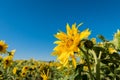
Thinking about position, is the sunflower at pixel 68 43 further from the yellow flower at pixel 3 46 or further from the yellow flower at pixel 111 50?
the yellow flower at pixel 3 46

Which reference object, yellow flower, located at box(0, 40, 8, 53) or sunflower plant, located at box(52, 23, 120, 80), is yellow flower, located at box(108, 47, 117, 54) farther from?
yellow flower, located at box(0, 40, 8, 53)

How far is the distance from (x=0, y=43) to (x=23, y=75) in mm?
2061

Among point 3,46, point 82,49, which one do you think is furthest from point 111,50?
point 3,46

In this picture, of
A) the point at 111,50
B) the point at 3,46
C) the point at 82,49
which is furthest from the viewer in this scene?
the point at 3,46

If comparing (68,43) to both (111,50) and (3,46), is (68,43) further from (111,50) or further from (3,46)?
(3,46)

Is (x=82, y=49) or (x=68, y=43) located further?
(x=68, y=43)

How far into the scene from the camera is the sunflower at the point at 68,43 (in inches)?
118

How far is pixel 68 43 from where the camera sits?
3.21 meters

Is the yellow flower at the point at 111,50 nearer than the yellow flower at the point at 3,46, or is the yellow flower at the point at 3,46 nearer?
the yellow flower at the point at 111,50

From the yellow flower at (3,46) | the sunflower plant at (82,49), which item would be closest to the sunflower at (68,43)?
the sunflower plant at (82,49)

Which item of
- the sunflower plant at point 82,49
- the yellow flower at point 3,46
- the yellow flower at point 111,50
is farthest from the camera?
the yellow flower at point 3,46

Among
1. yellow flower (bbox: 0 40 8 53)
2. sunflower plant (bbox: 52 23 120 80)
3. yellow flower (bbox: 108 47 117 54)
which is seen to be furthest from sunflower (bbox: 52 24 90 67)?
yellow flower (bbox: 0 40 8 53)

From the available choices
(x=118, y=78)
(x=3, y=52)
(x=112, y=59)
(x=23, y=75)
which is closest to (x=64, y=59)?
(x=112, y=59)

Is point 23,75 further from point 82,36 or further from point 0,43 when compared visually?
point 82,36
